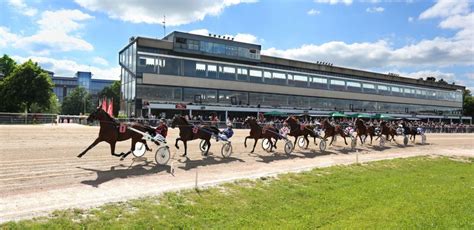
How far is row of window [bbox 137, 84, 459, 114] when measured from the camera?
54.1 meters

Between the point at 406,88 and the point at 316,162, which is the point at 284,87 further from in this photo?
the point at 316,162

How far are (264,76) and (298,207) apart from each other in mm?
57477

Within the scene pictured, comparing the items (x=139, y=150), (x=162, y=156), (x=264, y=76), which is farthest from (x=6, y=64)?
(x=162, y=156)

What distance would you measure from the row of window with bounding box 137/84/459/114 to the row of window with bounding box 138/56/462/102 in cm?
231

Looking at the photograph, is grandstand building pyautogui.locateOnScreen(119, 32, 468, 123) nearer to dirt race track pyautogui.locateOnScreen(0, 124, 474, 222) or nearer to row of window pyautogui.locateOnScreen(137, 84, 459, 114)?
row of window pyautogui.locateOnScreen(137, 84, 459, 114)

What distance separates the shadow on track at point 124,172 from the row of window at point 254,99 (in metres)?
41.1

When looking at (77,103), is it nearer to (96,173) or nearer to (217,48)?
(217,48)

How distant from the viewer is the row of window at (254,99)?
2131 inches

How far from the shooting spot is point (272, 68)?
68.2 meters

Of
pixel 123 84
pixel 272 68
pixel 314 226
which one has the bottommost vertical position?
pixel 314 226

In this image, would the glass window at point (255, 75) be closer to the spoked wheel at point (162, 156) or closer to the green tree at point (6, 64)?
the green tree at point (6, 64)

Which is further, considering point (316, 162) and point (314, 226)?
point (316, 162)

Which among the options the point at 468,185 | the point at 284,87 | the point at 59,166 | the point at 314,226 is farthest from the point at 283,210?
the point at 284,87

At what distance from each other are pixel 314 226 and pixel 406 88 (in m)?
93.6
